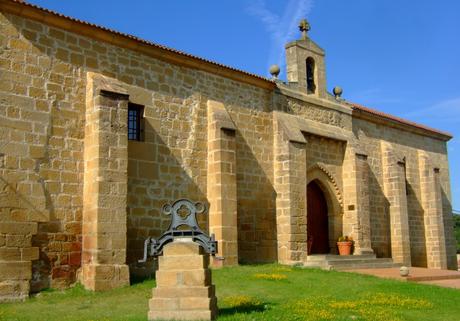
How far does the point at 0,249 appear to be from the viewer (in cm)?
1039

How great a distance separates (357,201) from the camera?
18297mm

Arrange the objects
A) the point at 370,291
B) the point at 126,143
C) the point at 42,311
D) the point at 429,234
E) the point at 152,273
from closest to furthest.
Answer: the point at 42,311 → the point at 370,291 → the point at 126,143 → the point at 152,273 → the point at 429,234

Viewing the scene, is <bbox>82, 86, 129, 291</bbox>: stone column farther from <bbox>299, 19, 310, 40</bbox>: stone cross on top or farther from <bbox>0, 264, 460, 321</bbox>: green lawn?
<bbox>299, 19, 310, 40</bbox>: stone cross on top

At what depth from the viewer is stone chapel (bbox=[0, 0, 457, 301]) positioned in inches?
439

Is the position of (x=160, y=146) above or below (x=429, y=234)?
above

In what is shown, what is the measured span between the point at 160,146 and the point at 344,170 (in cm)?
762

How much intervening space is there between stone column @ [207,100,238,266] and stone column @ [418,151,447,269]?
11331mm

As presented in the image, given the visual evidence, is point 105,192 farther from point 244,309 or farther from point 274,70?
point 274,70

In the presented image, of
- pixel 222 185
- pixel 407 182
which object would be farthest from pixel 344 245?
pixel 407 182

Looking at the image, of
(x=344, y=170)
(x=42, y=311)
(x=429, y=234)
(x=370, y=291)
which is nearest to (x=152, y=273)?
(x=42, y=311)

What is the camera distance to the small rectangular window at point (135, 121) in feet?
43.2

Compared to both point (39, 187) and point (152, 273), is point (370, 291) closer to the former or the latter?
point (152, 273)

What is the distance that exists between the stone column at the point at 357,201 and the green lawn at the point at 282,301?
5.05 m

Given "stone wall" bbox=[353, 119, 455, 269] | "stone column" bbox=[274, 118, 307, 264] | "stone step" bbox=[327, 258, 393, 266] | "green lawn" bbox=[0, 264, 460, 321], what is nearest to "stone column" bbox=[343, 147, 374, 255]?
"stone step" bbox=[327, 258, 393, 266]
